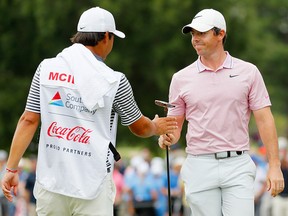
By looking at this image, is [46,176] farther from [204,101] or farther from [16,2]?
[16,2]

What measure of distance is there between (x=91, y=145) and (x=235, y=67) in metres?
1.94

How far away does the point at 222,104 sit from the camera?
369 inches

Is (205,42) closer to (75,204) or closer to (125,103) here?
(125,103)

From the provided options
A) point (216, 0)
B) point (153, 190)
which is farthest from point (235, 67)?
point (216, 0)

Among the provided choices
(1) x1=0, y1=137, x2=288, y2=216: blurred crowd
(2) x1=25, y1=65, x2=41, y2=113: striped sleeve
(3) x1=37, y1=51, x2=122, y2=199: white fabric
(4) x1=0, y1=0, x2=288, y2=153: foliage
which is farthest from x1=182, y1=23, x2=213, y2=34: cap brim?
(4) x1=0, y1=0, x2=288, y2=153: foliage

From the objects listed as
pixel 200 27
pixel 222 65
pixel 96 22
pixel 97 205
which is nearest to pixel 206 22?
pixel 200 27

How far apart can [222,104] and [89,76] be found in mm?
1612

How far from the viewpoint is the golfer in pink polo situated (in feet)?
30.6

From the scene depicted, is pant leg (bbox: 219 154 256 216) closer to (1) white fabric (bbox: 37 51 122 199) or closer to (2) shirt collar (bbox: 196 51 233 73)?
(2) shirt collar (bbox: 196 51 233 73)

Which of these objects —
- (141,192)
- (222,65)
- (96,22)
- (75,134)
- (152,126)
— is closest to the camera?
(75,134)

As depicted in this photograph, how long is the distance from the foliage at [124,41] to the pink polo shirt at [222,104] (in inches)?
1070

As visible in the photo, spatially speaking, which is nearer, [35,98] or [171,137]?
[35,98]

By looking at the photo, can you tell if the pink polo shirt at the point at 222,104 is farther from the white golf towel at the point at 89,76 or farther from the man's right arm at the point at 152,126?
the white golf towel at the point at 89,76

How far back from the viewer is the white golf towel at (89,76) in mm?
8234
